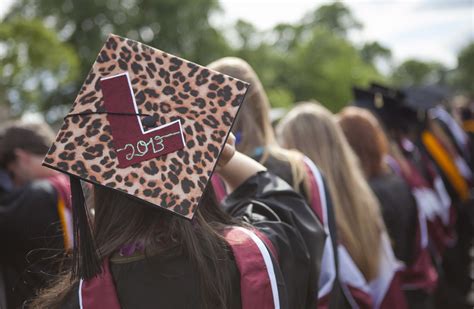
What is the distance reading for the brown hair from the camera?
9.59 feet

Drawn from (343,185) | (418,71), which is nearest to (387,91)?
(343,185)

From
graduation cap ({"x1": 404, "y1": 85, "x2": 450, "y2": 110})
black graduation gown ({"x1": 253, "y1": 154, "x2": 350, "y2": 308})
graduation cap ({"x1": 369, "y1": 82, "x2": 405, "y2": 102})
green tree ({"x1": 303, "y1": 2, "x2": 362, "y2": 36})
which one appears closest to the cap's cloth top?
black graduation gown ({"x1": 253, "y1": 154, "x2": 350, "y2": 308})

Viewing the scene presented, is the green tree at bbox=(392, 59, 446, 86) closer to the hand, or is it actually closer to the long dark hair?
the hand

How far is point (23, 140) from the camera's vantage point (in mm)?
2928

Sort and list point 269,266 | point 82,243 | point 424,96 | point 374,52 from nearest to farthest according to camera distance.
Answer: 1. point 82,243
2. point 269,266
3. point 424,96
4. point 374,52

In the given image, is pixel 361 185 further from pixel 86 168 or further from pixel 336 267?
pixel 86 168

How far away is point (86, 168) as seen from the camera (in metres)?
1.36

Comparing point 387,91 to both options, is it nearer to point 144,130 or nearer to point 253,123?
point 253,123

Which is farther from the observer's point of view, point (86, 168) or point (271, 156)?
point (271, 156)

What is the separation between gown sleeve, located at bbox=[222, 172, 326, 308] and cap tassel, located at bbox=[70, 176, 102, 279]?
1.63 feet

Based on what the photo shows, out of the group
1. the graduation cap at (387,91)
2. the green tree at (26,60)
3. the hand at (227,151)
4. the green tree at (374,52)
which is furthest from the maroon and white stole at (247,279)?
the green tree at (374,52)

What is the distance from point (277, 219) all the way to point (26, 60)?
48.8 ft

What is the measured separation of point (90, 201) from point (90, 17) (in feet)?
81.4

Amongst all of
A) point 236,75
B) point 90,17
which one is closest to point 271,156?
point 236,75
